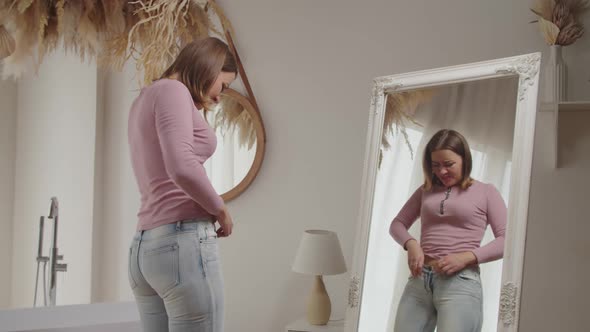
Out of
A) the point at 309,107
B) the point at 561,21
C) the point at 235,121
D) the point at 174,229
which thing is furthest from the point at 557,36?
the point at 174,229

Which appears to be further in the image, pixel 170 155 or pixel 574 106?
pixel 574 106

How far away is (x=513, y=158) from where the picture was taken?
2.20 metres

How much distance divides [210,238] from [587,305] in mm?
1716

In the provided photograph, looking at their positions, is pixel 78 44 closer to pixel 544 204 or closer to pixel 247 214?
pixel 247 214

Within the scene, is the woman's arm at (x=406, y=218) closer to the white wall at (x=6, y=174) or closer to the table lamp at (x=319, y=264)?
the table lamp at (x=319, y=264)

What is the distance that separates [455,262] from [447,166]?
0.33 meters

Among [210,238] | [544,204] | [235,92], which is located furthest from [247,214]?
[210,238]

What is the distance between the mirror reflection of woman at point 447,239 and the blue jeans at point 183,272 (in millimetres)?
926

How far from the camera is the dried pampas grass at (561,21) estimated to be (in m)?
2.61

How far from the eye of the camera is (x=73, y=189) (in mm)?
3820

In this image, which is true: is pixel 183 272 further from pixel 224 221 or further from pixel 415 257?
pixel 415 257

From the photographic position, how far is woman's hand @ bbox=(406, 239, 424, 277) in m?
2.34

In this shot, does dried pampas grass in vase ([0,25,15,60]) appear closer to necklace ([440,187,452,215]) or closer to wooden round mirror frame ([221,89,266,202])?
wooden round mirror frame ([221,89,266,202])

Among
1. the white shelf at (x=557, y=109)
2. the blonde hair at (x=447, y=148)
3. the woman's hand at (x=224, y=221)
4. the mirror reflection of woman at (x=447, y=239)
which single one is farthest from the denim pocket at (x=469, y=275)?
the woman's hand at (x=224, y=221)
